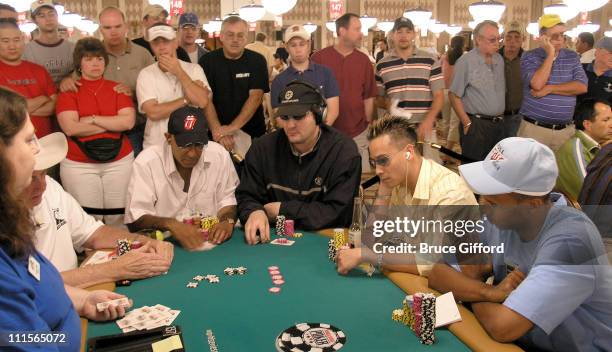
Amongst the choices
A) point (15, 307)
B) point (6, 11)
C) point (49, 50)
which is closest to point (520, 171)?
point (15, 307)

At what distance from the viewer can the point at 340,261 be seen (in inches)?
85.6

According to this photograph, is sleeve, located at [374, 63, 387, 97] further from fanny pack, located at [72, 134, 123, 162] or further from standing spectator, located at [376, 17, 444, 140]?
fanny pack, located at [72, 134, 123, 162]

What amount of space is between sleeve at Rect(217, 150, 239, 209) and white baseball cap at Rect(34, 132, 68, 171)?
1144 millimetres

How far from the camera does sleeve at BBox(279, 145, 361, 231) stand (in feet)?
9.22

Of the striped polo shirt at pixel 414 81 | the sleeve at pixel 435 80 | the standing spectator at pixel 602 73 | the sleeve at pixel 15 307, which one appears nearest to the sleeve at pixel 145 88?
the striped polo shirt at pixel 414 81

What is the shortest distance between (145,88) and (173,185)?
1.08 metres

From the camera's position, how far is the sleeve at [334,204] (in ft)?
9.22

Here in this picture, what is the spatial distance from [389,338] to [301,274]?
595 mm

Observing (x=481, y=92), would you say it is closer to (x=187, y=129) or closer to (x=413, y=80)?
(x=413, y=80)

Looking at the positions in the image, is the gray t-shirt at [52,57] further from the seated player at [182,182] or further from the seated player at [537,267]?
the seated player at [537,267]

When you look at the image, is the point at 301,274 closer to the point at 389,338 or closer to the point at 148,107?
the point at 389,338

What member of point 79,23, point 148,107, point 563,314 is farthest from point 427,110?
point 79,23

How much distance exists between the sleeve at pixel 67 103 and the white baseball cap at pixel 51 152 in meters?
1.58

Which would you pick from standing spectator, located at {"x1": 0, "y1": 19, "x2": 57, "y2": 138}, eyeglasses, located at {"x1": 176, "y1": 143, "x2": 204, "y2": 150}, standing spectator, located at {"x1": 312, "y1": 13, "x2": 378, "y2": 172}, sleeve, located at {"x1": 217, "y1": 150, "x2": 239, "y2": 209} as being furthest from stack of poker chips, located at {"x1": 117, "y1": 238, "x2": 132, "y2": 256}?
standing spectator, located at {"x1": 312, "y1": 13, "x2": 378, "y2": 172}
